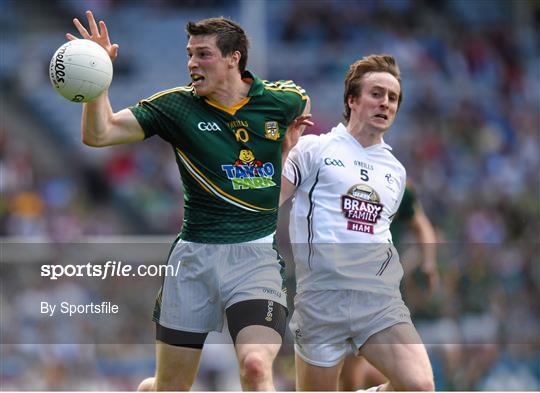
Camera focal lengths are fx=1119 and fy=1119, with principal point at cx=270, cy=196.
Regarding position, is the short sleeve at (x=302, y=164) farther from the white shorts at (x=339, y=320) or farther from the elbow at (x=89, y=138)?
the elbow at (x=89, y=138)

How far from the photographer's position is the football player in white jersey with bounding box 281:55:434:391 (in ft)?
21.2

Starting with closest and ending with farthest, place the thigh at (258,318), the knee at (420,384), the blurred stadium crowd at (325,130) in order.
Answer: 1. the thigh at (258,318)
2. the knee at (420,384)
3. the blurred stadium crowd at (325,130)

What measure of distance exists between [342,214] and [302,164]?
15.6 inches

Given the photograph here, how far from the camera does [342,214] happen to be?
259 inches

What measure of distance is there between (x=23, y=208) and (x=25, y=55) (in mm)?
4251

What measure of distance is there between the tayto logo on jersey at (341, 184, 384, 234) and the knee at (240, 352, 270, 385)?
1048 mm

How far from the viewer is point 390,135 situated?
17172 mm

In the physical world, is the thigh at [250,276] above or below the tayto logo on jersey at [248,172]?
below

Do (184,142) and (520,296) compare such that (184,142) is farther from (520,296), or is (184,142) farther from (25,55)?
(25,55)

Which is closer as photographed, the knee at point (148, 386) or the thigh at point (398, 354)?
the thigh at point (398, 354)

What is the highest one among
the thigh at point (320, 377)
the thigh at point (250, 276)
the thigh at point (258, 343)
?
the thigh at point (250, 276)

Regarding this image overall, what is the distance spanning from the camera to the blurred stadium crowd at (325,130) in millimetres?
11219

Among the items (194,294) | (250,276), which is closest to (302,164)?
(250,276)

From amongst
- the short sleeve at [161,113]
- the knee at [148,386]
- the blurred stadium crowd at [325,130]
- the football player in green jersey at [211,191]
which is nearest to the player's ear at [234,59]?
the football player in green jersey at [211,191]
